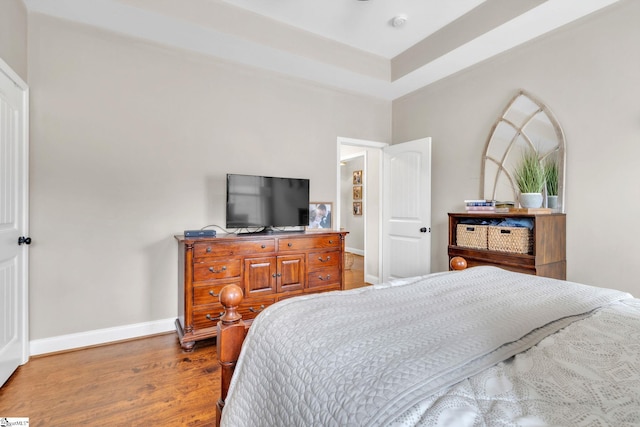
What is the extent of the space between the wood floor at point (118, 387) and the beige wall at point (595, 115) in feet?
9.98

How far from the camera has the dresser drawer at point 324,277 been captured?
300 centimetres

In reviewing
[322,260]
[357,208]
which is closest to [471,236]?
[322,260]

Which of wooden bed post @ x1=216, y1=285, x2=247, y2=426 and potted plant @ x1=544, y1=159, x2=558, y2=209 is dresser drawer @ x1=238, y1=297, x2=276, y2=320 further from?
potted plant @ x1=544, y1=159, x2=558, y2=209

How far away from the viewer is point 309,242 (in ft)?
9.73

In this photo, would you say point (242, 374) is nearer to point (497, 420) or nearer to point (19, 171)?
point (497, 420)

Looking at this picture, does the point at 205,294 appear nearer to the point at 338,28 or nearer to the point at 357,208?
the point at 338,28

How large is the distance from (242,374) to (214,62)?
9.92 feet

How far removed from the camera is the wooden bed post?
111 cm

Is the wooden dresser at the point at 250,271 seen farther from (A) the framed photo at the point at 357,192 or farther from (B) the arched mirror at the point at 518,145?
(A) the framed photo at the point at 357,192

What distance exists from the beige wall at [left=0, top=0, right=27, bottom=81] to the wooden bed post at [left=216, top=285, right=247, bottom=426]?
7.63ft

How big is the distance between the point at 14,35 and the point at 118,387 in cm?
256

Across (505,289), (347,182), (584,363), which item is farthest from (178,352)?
(347,182)

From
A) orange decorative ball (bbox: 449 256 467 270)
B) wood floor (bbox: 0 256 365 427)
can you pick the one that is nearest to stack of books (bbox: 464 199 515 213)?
orange decorative ball (bbox: 449 256 467 270)

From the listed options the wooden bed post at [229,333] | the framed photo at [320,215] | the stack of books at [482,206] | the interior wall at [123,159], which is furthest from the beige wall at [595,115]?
the wooden bed post at [229,333]
